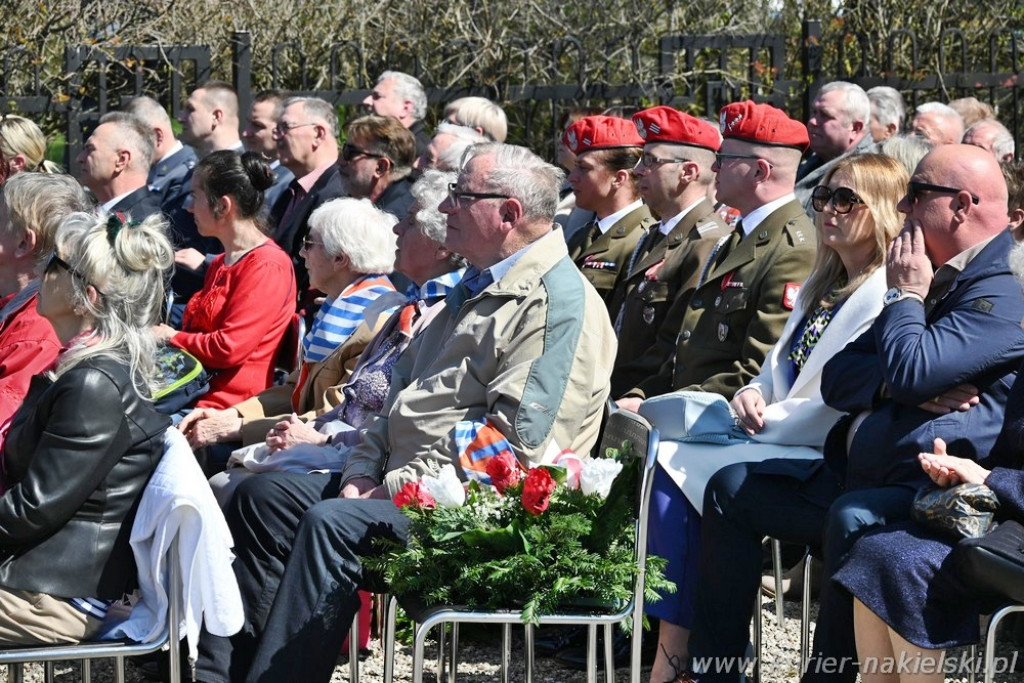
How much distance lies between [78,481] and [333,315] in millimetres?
1944

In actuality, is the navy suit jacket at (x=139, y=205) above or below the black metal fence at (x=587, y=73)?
below

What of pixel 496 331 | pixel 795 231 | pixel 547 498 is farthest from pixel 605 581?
pixel 795 231

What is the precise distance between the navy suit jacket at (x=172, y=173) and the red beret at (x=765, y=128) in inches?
146

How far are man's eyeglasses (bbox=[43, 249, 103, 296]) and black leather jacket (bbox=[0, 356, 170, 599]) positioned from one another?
0.86ft

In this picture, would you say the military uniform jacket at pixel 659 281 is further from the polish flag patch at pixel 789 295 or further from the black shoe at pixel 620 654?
the black shoe at pixel 620 654

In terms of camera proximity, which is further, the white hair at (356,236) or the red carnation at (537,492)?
the white hair at (356,236)

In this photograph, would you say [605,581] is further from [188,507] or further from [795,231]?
[795,231]

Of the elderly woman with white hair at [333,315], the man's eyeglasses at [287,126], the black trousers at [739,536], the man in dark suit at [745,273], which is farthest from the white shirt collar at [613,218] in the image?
the man's eyeglasses at [287,126]

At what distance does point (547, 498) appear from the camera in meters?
3.63

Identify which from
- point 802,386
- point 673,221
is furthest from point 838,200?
point 673,221

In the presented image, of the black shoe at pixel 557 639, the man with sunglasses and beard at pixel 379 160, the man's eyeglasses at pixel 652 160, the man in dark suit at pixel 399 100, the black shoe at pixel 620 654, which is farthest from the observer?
the man in dark suit at pixel 399 100

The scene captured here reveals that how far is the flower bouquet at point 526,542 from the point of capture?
360 centimetres

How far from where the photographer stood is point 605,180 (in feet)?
20.4

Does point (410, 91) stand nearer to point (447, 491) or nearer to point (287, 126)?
point (287, 126)
